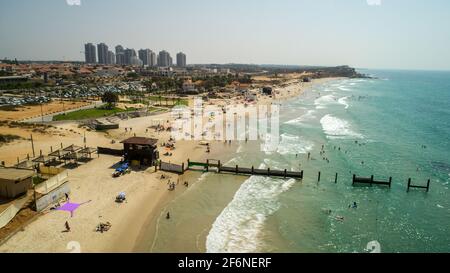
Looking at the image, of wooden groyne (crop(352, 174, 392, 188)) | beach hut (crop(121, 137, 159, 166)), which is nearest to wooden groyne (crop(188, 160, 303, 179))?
beach hut (crop(121, 137, 159, 166))

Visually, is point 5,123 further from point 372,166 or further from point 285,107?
point 285,107

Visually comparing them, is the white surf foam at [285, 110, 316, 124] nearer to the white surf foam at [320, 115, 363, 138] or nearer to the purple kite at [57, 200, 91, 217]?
the white surf foam at [320, 115, 363, 138]

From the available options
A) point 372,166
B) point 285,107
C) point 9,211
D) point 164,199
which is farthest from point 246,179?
point 285,107

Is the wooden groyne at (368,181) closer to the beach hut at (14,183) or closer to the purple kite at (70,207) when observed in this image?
the purple kite at (70,207)

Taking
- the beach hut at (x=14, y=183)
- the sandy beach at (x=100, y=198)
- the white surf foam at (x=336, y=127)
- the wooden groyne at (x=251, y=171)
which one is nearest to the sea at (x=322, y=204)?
the wooden groyne at (x=251, y=171)

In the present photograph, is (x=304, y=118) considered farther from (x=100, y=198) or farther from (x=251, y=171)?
(x=100, y=198)

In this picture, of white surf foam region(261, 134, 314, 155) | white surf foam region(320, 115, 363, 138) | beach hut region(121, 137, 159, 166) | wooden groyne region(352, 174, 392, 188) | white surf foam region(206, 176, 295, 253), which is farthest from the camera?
white surf foam region(320, 115, 363, 138)
